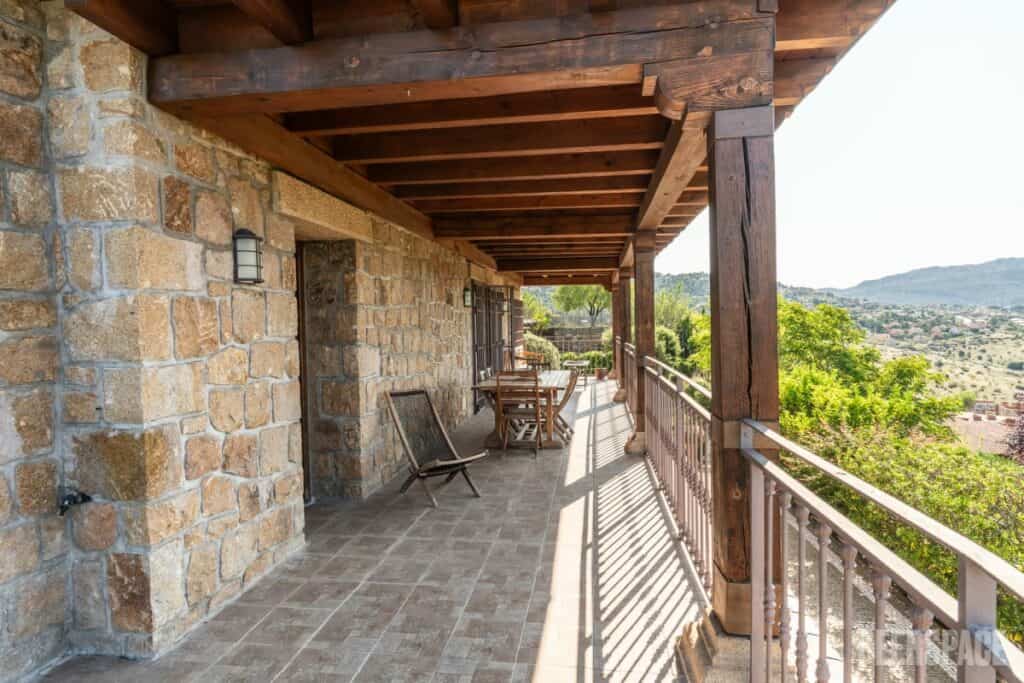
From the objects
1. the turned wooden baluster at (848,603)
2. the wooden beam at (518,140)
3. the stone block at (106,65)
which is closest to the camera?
the turned wooden baluster at (848,603)

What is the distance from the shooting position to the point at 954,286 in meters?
53.9

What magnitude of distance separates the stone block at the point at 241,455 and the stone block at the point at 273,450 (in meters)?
0.05

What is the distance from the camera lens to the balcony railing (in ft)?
2.83

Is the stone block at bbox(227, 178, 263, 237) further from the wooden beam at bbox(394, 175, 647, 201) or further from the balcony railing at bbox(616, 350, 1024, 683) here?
the balcony railing at bbox(616, 350, 1024, 683)

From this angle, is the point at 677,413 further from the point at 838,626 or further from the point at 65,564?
the point at 65,564

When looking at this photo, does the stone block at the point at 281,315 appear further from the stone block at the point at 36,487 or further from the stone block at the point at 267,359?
the stone block at the point at 36,487

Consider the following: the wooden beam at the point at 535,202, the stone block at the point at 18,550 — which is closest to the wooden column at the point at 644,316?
the wooden beam at the point at 535,202

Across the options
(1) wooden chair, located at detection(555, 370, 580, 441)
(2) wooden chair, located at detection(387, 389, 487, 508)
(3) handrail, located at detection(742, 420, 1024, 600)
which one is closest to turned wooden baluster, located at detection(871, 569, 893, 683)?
(3) handrail, located at detection(742, 420, 1024, 600)

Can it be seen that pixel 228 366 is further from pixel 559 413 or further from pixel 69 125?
pixel 559 413

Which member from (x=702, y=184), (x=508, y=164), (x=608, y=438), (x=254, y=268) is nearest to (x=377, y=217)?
(x=508, y=164)

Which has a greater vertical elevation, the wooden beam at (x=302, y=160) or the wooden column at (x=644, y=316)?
the wooden beam at (x=302, y=160)

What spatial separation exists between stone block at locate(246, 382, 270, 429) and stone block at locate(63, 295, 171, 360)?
65 cm

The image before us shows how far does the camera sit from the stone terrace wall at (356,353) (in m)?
4.05

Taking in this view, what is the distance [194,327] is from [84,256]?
465 millimetres
